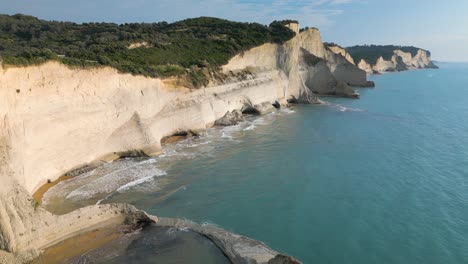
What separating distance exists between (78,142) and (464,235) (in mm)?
17348

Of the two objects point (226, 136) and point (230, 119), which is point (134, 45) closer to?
point (230, 119)

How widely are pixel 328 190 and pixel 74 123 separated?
12774 mm

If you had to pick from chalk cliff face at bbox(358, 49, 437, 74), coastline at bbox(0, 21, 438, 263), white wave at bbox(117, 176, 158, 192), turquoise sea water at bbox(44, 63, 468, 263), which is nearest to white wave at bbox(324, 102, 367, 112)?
turquoise sea water at bbox(44, 63, 468, 263)

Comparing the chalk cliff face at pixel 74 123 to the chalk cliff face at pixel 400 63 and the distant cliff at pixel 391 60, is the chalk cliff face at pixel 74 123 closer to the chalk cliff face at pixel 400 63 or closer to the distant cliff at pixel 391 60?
the chalk cliff face at pixel 400 63

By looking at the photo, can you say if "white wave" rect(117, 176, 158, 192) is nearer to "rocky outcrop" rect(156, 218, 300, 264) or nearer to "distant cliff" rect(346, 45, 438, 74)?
"rocky outcrop" rect(156, 218, 300, 264)

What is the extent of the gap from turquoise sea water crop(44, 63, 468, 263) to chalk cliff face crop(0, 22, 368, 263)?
2.33 m

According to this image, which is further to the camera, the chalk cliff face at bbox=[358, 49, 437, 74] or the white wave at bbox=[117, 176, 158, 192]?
the chalk cliff face at bbox=[358, 49, 437, 74]

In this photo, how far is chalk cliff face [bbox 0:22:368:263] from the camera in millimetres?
11359

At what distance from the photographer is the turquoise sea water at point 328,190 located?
12.6 metres

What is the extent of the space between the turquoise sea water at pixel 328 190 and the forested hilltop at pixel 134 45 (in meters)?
6.51

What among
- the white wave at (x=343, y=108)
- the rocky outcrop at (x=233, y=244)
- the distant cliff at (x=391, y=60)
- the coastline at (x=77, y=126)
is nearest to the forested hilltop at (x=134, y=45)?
the coastline at (x=77, y=126)

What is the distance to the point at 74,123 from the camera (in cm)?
1770

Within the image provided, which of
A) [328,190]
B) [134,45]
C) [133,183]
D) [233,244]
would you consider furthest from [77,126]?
[134,45]

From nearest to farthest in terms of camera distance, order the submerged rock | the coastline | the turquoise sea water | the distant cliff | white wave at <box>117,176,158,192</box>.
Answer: the coastline
the turquoise sea water
white wave at <box>117,176,158,192</box>
the submerged rock
the distant cliff
